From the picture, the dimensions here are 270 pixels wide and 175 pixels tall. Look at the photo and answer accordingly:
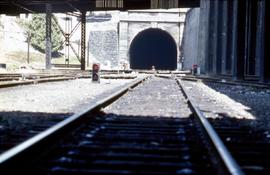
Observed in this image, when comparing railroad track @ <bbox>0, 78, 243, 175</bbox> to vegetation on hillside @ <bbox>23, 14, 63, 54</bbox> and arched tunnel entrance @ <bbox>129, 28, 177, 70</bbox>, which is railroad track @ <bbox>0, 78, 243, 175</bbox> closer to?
vegetation on hillside @ <bbox>23, 14, 63, 54</bbox>

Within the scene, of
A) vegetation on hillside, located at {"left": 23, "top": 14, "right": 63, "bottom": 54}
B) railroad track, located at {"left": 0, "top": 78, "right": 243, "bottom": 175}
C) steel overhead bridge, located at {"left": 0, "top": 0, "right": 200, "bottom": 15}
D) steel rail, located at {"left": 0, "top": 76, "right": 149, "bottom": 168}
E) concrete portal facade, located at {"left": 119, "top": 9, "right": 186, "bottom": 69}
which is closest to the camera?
steel rail, located at {"left": 0, "top": 76, "right": 149, "bottom": 168}

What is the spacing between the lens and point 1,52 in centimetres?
4397

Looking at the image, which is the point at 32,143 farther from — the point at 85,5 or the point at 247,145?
the point at 85,5

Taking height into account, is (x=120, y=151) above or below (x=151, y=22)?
below

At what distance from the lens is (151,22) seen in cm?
4822

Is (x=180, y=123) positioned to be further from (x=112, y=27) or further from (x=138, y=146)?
(x=112, y=27)

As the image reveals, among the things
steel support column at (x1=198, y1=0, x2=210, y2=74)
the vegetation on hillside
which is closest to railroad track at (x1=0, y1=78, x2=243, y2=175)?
steel support column at (x1=198, y1=0, x2=210, y2=74)

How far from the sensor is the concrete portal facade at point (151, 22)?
47625 mm

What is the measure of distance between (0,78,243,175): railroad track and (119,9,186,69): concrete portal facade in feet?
140

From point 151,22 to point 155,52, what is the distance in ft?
27.4

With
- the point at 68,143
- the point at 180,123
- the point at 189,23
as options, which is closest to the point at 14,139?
the point at 68,143

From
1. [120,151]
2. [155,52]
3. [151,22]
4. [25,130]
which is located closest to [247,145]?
[120,151]

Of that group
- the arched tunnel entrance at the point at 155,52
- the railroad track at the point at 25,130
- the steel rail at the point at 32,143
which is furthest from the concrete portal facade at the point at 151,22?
the steel rail at the point at 32,143

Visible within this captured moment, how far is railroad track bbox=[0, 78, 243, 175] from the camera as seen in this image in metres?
3.17
